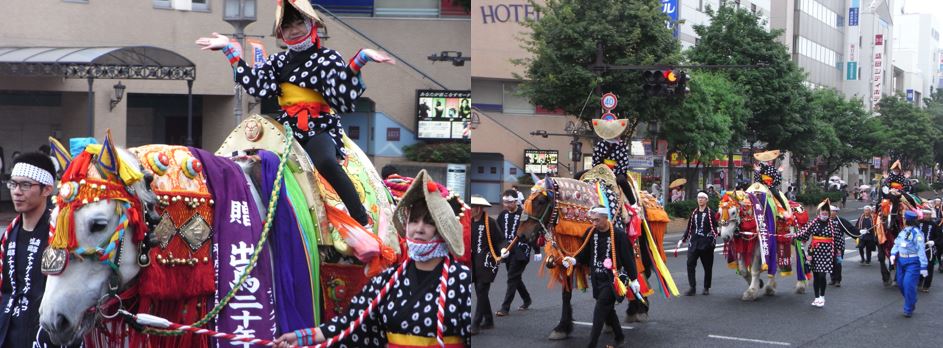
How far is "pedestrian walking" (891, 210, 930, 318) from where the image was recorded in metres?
13.4

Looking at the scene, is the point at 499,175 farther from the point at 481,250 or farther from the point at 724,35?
the point at 724,35

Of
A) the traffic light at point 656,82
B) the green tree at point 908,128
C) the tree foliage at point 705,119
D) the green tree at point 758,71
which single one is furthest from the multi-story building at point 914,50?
the traffic light at point 656,82

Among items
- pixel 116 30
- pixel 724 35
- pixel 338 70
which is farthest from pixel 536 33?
pixel 724 35

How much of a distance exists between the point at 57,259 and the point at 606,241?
21.3 feet

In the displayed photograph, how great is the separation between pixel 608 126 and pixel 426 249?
3.92m

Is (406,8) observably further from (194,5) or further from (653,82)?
(653,82)

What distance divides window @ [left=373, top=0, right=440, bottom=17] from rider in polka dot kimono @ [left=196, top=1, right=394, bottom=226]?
285 millimetres

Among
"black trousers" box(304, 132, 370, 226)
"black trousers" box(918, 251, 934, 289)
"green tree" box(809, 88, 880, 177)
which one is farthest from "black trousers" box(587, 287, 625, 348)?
"green tree" box(809, 88, 880, 177)

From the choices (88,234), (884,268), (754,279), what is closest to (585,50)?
(88,234)

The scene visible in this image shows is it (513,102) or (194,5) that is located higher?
(194,5)

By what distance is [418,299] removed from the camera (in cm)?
432

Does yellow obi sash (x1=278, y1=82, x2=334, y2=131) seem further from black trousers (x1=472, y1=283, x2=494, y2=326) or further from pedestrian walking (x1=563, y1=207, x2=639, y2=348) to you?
pedestrian walking (x1=563, y1=207, x2=639, y2=348)

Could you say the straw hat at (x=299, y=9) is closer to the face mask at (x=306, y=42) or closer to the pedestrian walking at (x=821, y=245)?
the face mask at (x=306, y=42)

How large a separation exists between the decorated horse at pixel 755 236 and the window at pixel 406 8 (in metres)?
10.8
